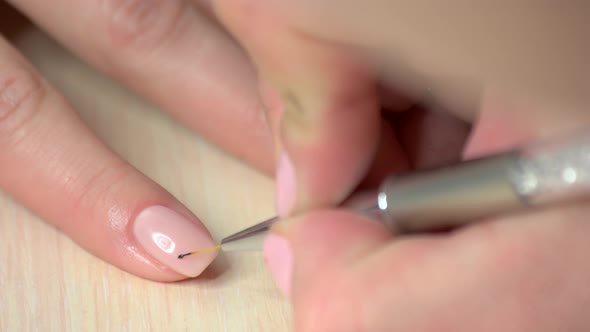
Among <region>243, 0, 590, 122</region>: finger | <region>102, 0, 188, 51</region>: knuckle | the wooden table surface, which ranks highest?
<region>243, 0, 590, 122</region>: finger

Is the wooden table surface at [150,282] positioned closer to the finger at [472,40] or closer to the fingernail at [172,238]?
the fingernail at [172,238]

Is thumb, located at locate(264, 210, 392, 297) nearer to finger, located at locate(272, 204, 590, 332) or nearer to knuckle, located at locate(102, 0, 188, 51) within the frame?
finger, located at locate(272, 204, 590, 332)

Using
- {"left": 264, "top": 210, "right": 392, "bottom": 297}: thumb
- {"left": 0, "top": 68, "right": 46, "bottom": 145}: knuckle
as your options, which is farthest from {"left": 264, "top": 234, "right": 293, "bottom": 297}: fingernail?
{"left": 0, "top": 68, "right": 46, "bottom": 145}: knuckle

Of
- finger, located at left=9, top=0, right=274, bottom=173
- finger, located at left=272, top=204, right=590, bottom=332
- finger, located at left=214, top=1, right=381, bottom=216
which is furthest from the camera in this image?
finger, located at left=9, top=0, right=274, bottom=173

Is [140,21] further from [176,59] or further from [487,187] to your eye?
[487,187]

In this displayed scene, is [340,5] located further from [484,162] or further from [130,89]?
[130,89]

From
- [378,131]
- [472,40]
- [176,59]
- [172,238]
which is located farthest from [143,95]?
[472,40]

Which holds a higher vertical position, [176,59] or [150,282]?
[176,59]
